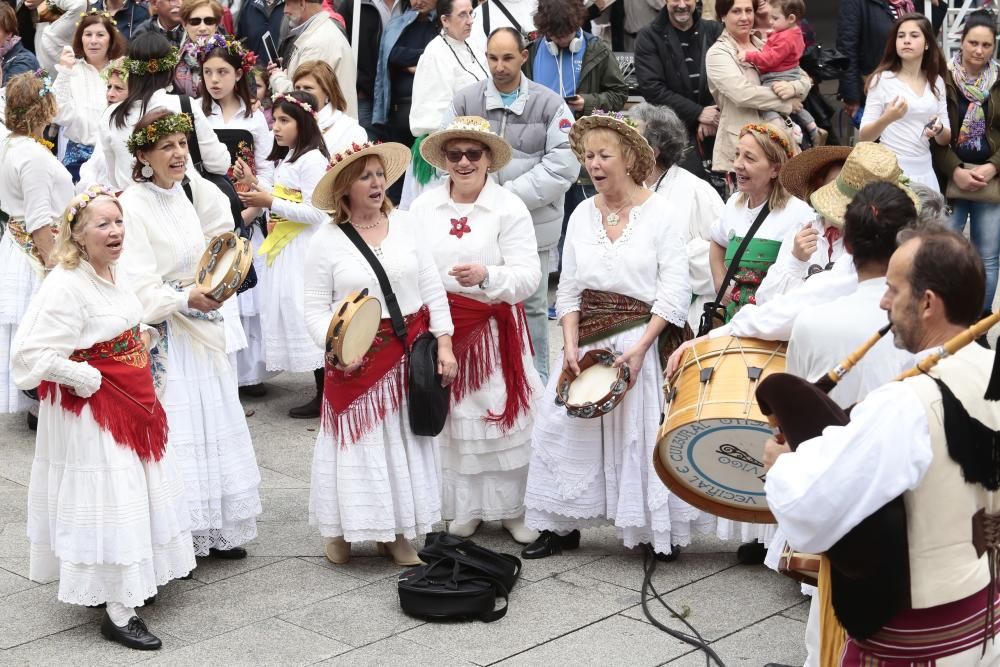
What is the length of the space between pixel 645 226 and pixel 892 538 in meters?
3.01

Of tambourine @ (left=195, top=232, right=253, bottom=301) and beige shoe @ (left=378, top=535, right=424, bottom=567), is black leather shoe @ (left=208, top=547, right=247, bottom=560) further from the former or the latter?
tambourine @ (left=195, top=232, right=253, bottom=301)

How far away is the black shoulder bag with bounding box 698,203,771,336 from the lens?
612 centimetres

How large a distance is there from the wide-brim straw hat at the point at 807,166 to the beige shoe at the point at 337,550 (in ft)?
8.34

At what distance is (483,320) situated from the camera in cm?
645

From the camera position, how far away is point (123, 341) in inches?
212

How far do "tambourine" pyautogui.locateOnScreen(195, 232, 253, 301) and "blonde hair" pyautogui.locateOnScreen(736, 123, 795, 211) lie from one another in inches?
89.6

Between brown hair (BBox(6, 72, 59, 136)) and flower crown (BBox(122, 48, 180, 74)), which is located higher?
flower crown (BBox(122, 48, 180, 74))

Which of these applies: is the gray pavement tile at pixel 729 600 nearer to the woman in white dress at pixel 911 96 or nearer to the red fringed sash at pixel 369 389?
the red fringed sash at pixel 369 389

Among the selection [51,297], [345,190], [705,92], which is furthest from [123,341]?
[705,92]

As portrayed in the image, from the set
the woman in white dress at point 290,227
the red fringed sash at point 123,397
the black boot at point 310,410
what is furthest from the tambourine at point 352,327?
the black boot at point 310,410

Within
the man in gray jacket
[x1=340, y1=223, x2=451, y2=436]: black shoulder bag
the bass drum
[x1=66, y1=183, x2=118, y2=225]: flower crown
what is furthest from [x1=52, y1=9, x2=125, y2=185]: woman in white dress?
the bass drum

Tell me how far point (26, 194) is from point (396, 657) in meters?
4.15

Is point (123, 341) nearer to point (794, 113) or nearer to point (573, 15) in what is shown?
point (573, 15)

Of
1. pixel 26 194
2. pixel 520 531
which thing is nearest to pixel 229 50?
pixel 26 194
